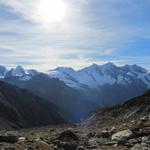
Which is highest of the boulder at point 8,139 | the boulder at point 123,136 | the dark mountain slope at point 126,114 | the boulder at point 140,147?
the dark mountain slope at point 126,114

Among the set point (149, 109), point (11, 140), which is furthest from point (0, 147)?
point (149, 109)

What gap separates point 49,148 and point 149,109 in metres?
30.1

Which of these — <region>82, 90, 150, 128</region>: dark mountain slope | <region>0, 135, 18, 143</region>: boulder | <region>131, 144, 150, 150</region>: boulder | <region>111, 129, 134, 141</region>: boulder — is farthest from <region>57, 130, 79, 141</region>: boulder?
<region>82, 90, 150, 128</region>: dark mountain slope

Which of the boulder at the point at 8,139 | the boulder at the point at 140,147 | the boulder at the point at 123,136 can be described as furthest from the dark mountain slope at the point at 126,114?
the boulder at the point at 8,139

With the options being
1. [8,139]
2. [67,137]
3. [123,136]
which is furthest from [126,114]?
[8,139]

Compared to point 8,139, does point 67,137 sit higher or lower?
lower

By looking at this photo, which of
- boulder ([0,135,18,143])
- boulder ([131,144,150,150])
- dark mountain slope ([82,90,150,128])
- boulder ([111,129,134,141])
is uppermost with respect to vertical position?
dark mountain slope ([82,90,150,128])

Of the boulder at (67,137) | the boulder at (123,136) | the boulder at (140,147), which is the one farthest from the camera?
the boulder at (67,137)

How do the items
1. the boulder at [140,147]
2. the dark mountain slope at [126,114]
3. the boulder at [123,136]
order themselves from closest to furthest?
the boulder at [140,147] < the boulder at [123,136] < the dark mountain slope at [126,114]

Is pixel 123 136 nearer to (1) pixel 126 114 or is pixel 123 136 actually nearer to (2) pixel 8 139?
(2) pixel 8 139

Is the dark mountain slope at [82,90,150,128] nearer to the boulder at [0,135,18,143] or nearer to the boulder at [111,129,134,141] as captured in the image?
the boulder at [111,129,134,141]

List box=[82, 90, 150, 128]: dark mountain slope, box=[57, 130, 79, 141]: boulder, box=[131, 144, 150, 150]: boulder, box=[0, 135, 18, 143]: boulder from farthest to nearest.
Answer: box=[82, 90, 150, 128]: dark mountain slope, box=[57, 130, 79, 141]: boulder, box=[0, 135, 18, 143]: boulder, box=[131, 144, 150, 150]: boulder

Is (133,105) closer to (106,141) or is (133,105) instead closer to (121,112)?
(121,112)

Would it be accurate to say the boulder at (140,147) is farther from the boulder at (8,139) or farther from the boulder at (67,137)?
the boulder at (67,137)
